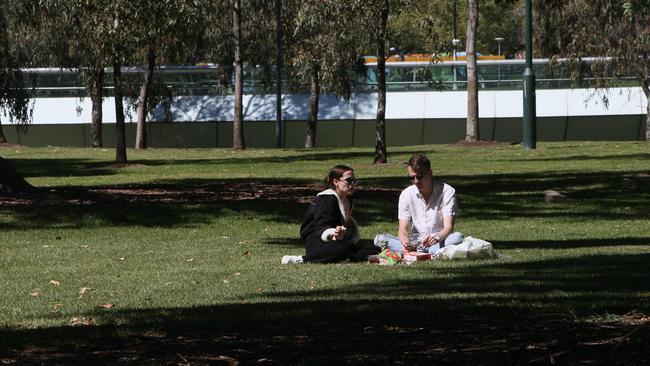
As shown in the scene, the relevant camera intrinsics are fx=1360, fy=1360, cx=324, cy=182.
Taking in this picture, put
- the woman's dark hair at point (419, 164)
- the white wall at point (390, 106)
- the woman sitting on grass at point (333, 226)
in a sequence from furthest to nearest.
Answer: the white wall at point (390, 106) → the woman's dark hair at point (419, 164) → the woman sitting on grass at point (333, 226)

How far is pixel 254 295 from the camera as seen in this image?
32.6 feet

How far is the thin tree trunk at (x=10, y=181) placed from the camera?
71.3 ft

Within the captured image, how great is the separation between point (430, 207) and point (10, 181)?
1089 cm

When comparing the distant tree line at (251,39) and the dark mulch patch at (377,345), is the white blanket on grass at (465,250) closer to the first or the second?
the distant tree line at (251,39)

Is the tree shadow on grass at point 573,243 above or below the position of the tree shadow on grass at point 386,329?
below

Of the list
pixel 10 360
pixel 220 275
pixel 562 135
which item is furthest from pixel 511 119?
pixel 10 360

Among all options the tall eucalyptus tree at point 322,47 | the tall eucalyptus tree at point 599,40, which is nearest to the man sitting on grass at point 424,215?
the tall eucalyptus tree at point 322,47

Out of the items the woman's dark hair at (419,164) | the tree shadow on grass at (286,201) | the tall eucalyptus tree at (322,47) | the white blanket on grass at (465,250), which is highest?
the tall eucalyptus tree at (322,47)

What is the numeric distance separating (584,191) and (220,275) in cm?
1311

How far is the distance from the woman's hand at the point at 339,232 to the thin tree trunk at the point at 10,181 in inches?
422

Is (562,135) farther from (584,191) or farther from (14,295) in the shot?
(14,295)

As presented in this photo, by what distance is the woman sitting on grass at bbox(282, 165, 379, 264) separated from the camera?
12320mm

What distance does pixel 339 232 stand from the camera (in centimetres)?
1216

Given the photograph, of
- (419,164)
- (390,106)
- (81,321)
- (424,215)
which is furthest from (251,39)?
(81,321)
